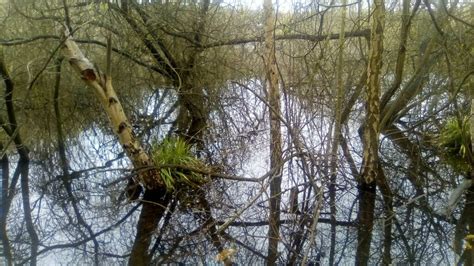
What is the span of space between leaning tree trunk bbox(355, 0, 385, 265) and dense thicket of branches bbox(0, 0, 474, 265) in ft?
0.08

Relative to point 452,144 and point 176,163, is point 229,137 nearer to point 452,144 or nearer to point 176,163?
point 176,163

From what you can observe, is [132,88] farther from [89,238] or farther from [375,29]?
[375,29]

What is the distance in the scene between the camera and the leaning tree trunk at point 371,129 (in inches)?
239

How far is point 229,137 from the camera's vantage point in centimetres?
892

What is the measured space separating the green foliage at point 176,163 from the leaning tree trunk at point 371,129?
206 cm

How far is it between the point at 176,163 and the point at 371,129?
254cm

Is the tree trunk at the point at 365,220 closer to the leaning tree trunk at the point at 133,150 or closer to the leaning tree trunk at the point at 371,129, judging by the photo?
the leaning tree trunk at the point at 371,129

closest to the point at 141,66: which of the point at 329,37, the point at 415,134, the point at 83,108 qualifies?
the point at 83,108

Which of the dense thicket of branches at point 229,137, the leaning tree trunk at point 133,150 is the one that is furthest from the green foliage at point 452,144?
the leaning tree trunk at point 133,150

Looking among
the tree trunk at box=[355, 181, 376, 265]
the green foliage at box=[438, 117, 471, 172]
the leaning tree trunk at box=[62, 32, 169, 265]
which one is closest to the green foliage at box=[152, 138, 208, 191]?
the leaning tree trunk at box=[62, 32, 169, 265]

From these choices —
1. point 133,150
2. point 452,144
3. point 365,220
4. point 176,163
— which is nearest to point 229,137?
point 176,163

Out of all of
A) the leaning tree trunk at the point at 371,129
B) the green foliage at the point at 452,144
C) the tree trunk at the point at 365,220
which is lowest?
the tree trunk at the point at 365,220

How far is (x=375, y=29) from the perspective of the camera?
20.0 feet

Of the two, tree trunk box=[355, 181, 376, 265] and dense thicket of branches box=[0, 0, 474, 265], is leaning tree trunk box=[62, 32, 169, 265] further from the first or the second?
tree trunk box=[355, 181, 376, 265]
